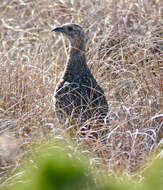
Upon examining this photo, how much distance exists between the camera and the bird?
12.0 feet

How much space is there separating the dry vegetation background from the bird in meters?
0.09

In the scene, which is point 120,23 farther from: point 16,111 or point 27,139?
point 27,139

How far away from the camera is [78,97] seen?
385cm

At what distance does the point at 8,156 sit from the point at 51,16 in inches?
133

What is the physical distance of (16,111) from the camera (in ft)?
12.7

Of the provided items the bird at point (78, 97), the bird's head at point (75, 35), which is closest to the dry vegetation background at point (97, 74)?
the bird at point (78, 97)

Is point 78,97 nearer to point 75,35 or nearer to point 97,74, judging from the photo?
point 97,74

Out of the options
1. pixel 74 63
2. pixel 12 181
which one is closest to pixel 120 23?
pixel 74 63

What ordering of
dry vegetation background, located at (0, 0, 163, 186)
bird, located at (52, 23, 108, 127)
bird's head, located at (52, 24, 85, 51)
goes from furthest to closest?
1. bird's head, located at (52, 24, 85, 51)
2. bird, located at (52, 23, 108, 127)
3. dry vegetation background, located at (0, 0, 163, 186)

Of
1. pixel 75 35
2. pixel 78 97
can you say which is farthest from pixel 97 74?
pixel 78 97

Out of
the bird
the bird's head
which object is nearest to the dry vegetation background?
the bird

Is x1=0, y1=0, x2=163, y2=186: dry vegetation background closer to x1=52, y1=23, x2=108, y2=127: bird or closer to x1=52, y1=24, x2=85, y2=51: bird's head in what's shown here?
x1=52, y1=23, x2=108, y2=127: bird

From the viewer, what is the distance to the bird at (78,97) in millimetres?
3660

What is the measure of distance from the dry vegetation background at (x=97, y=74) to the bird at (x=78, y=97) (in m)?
0.09
